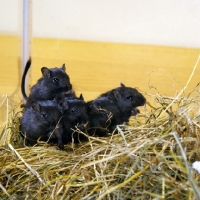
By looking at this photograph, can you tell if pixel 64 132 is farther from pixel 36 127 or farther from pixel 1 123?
pixel 1 123

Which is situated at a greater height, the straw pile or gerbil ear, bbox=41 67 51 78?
gerbil ear, bbox=41 67 51 78

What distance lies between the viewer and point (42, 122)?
1.81 meters

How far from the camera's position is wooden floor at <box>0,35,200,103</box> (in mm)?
2289

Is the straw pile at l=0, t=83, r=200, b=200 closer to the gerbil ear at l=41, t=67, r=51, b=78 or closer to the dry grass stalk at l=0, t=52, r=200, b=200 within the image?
the dry grass stalk at l=0, t=52, r=200, b=200

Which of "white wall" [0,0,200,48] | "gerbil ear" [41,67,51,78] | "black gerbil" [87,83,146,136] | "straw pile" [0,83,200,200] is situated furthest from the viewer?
"white wall" [0,0,200,48]

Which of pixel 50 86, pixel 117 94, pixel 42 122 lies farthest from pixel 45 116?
pixel 117 94

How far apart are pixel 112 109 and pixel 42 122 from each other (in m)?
0.36

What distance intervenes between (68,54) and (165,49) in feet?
1.92

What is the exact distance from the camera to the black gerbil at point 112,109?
1.89 meters

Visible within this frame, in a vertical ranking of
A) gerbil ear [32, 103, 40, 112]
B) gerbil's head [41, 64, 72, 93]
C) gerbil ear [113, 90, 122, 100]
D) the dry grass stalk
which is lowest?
the dry grass stalk

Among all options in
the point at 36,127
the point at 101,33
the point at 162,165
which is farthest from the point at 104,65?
the point at 162,165

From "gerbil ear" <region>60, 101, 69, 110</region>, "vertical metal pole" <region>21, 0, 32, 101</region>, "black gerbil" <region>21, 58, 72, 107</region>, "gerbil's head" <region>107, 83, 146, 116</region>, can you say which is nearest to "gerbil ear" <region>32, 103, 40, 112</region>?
"gerbil ear" <region>60, 101, 69, 110</region>

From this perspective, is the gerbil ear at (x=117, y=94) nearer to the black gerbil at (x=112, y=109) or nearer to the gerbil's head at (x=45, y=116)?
the black gerbil at (x=112, y=109)

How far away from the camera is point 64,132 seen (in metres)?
1.83
